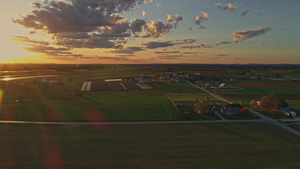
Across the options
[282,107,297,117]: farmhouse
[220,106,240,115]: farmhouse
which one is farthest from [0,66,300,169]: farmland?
[282,107,297,117]: farmhouse

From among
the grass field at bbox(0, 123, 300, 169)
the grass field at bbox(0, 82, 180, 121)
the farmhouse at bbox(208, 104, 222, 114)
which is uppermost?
the farmhouse at bbox(208, 104, 222, 114)

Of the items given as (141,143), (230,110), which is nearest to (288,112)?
(230,110)

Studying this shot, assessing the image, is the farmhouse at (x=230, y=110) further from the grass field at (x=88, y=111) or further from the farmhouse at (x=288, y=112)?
the grass field at (x=88, y=111)

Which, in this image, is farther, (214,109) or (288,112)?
(214,109)

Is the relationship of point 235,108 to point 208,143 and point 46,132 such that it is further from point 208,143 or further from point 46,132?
point 46,132

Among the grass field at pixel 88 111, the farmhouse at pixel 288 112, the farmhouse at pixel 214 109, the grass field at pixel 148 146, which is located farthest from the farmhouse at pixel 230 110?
the grass field at pixel 88 111

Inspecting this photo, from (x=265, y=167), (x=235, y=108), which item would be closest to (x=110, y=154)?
(x=265, y=167)

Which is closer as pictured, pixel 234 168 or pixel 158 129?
pixel 234 168

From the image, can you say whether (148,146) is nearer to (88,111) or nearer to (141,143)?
(141,143)

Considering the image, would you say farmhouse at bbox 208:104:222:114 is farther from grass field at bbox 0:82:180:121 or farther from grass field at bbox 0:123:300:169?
grass field at bbox 0:82:180:121
